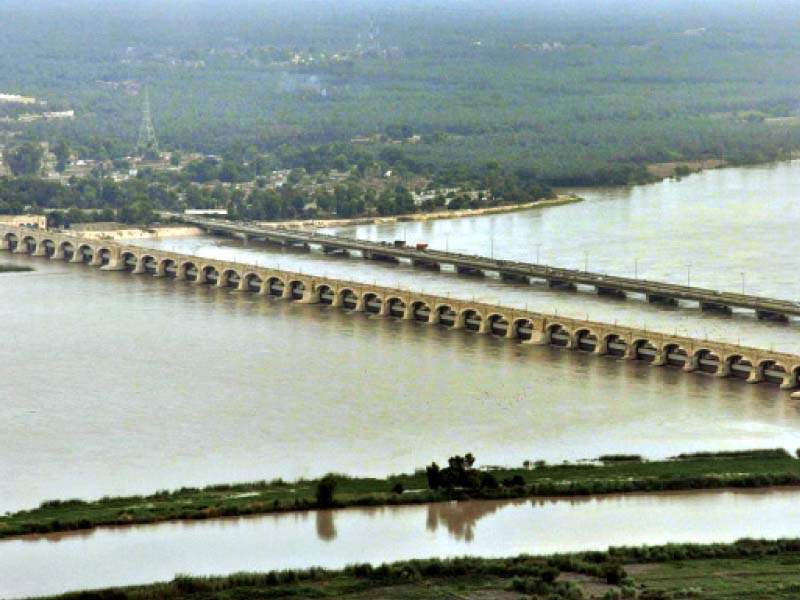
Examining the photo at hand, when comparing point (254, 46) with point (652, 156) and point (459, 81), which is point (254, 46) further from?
point (652, 156)

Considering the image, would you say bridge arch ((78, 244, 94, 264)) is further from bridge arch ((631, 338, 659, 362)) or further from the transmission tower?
the transmission tower

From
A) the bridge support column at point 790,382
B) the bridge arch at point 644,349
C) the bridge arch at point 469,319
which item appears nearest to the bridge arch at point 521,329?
the bridge arch at point 469,319

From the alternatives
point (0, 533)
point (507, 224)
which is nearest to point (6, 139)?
point (507, 224)

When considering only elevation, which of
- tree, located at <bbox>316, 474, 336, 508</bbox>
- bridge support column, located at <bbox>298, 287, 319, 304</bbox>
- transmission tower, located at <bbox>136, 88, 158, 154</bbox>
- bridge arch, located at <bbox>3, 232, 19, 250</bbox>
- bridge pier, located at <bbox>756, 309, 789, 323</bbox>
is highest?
transmission tower, located at <bbox>136, 88, 158, 154</bbox>

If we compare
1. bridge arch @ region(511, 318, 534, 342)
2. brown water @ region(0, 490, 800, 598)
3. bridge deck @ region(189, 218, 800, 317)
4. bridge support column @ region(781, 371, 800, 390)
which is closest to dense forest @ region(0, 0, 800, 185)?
bridge deck @ region(189, 218, 800, 317)

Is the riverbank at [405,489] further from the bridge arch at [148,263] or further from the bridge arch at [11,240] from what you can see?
the bridge arch at [11,240]
